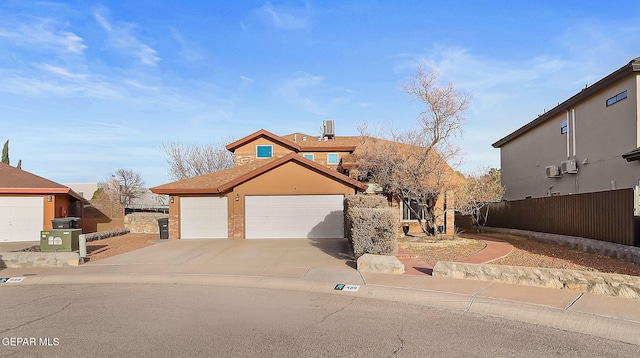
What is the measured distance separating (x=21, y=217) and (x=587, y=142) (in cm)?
2743

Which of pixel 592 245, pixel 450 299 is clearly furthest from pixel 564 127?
pixel 450 299

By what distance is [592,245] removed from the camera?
13.8m

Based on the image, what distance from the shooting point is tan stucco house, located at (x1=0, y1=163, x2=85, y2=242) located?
2269cm

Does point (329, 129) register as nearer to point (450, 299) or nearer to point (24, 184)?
point (24, 184)

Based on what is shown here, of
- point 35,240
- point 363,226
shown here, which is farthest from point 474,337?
point 35,240

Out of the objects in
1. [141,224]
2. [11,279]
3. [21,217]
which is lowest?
[11,279]

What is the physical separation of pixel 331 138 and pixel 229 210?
12264 mm

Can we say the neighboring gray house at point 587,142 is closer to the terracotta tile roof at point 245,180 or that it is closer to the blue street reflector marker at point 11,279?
the terracotta tile roof at point 245,180

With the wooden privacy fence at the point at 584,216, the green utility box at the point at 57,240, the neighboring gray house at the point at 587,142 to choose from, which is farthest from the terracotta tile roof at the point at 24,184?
the neighboring gray house at the point at 587,142

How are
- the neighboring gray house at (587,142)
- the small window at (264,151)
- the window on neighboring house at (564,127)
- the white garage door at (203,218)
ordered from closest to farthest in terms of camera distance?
the neighboring gray house at (587,142) → the white garage door at (203,218) → the window on neighboring house at (564,127) → the small window at (264,151)

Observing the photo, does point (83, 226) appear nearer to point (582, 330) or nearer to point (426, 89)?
point (426, 89)

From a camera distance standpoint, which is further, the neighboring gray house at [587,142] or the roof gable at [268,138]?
the roof gable at [268,138]

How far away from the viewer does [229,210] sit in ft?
72.0

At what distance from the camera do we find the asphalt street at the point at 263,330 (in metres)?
5.59
